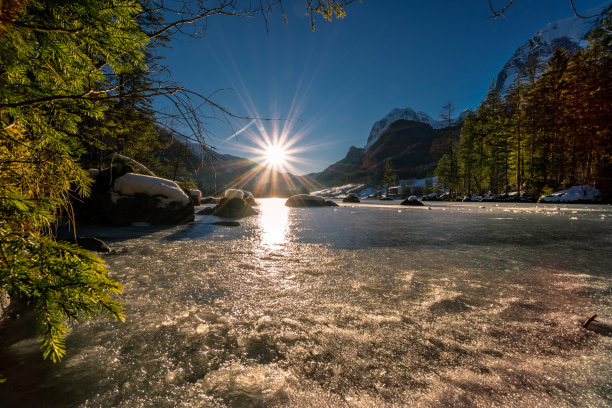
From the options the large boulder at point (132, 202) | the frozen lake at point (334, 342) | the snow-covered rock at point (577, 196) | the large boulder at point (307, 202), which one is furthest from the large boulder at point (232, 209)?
the snow-covered rock at point (577, 196)

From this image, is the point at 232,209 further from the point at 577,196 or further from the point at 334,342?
the point at 577,196

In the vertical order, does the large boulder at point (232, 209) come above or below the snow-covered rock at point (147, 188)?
below

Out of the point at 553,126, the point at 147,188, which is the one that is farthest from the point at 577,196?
the point at 147,188

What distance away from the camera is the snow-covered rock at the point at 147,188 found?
6.75m

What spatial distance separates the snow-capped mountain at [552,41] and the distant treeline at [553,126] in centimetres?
13239

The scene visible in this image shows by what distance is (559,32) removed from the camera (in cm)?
13512

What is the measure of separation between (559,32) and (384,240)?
220 m

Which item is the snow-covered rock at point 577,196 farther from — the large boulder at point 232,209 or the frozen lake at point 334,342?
the large boulder at point 232,209

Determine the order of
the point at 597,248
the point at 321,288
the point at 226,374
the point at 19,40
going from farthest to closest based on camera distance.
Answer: the point at 597,248 → the point at 321,288 → the point at 226,374 → the point at 19,40

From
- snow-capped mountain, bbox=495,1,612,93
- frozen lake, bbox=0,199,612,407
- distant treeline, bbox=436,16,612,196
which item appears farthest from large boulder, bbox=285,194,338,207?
snow-capped mountain, bbox=495,1,612,93

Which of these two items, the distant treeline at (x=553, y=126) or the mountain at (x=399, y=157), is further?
the mountain at (x=399, y=157)

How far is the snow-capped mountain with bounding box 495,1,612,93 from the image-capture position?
12345cm

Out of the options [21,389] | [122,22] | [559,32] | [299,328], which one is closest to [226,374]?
[299,328]

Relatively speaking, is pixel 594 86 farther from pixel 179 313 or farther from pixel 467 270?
pixel 179 313
